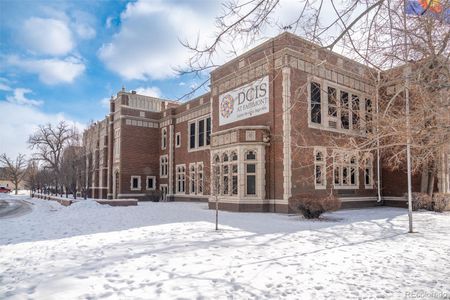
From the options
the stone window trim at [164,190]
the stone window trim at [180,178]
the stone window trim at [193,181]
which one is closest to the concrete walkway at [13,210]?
the stone window trim at [164,190]

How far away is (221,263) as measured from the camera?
6.71m

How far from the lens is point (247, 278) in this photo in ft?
18.9

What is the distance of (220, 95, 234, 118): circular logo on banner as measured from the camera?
21.9 meters

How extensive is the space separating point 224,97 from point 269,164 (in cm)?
660

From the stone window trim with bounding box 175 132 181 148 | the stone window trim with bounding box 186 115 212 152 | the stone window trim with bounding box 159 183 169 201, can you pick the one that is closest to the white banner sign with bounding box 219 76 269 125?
the stone window trim with bounding box 186 115 212 152

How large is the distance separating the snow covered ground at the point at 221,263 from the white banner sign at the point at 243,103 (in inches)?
391

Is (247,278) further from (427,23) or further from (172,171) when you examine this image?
(172,171)

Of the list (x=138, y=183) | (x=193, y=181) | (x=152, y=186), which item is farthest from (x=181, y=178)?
(x=138, y=183)

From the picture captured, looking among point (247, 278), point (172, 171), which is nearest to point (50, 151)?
point (172, 171)

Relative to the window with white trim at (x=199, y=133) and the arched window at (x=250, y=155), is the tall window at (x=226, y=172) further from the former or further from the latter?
the window with white trim at (x=199, y=133)

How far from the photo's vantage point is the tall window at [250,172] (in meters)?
18.6

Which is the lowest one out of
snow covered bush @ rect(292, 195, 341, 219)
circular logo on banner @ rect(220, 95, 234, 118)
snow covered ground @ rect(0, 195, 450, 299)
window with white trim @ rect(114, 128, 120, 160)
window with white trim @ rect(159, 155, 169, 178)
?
snow covered ground @ rect(0, 195, 450, 299)

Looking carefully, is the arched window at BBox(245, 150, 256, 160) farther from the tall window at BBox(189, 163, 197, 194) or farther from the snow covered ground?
the tall window at BBox(189, 163, 197, 194)

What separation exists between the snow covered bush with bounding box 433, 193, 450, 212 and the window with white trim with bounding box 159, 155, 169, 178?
2308 cm
